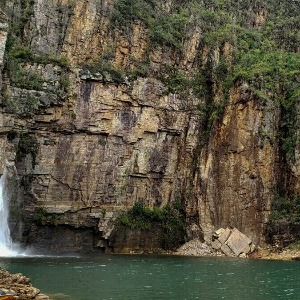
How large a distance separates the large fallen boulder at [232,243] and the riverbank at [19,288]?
26566 millimetres

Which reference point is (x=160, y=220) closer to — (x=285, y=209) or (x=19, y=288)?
(x=285, y=209)

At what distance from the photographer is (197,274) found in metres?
30.1

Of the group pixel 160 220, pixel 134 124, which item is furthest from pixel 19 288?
pixel 134 124

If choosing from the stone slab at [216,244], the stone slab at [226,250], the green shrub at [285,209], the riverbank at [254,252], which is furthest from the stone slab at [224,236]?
the green shrub at [285,209]

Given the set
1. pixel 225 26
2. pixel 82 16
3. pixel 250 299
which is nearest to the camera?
pixel 250 299

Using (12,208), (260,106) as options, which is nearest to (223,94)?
(260,106)

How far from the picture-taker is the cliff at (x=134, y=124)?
4447cm

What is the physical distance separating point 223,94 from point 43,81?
1764 cm

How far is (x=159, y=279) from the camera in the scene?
90.2 ft

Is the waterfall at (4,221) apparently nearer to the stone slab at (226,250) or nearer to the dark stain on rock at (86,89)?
the dark stain on rock at (86,89)

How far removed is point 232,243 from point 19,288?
28.5 metres

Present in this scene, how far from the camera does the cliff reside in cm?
4447

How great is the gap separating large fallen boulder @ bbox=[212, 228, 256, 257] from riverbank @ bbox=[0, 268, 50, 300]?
2657cm

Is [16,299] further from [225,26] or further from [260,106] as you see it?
[225,26]
